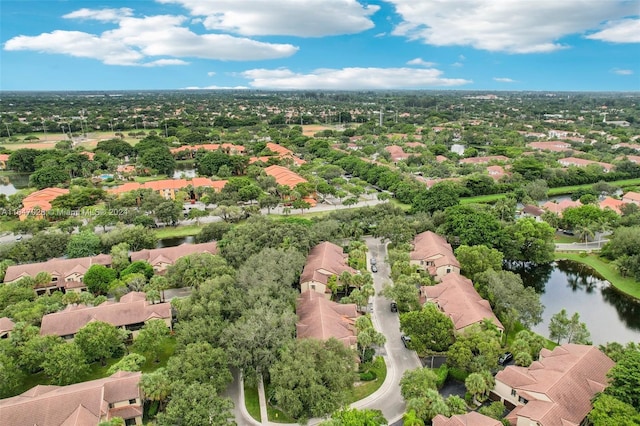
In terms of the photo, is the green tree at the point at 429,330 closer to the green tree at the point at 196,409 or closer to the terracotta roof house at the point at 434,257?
the terracotta roof house at the point at 434,257

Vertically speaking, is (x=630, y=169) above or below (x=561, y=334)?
above

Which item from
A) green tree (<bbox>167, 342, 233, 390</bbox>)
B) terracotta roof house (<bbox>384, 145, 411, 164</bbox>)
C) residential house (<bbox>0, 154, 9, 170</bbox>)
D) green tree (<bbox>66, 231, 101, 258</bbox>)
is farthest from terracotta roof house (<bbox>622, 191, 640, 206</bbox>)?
residential house (<bbox>0, 154, 9, 170</bbox>)

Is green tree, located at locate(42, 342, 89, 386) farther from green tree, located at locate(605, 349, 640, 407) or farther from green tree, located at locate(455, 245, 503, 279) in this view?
green tree, located at locate(455, 245, 503, 279)

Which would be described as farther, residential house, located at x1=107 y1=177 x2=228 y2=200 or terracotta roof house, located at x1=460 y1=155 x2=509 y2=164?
terracotta roof house, located at x1=460 y1=155 x2=509 y2=164

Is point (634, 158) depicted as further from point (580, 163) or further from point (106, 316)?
point (106, 316)

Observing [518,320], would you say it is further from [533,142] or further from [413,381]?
[533,142]

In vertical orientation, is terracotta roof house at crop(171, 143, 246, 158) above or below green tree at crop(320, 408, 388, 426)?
above

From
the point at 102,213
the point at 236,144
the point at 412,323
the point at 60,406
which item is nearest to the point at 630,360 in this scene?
the point at 412,323
